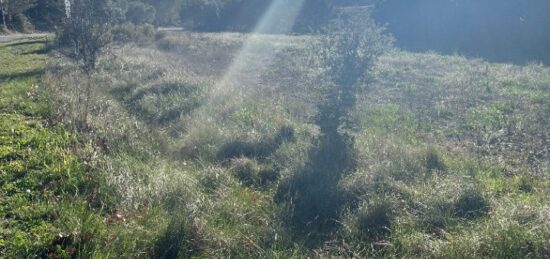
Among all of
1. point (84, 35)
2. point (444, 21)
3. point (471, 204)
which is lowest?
point (444, 21)

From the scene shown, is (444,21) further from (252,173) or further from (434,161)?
(252,173)

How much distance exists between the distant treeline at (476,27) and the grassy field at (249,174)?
15.7m

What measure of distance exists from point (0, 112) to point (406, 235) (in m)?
7.80

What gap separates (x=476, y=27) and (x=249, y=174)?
29.7 m

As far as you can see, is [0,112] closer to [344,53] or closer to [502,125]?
[344,53]

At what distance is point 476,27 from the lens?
3175 cm

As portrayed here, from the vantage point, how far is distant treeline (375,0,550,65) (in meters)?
27.6

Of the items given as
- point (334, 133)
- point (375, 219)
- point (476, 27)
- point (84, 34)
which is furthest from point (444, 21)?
point (375, 219)

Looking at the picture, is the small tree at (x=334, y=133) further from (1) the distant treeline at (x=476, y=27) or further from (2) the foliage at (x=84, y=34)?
(1) the distant treeline at (x=476, y=27)

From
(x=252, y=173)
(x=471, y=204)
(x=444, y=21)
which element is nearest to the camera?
(x=471, y=204)

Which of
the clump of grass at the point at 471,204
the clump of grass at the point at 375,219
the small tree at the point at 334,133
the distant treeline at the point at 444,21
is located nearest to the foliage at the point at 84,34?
the distant treeline at the point at 444,21

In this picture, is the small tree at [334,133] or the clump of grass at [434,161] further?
the clump of grass at [434,161]

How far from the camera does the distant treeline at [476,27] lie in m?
27.6

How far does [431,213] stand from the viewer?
570cm
